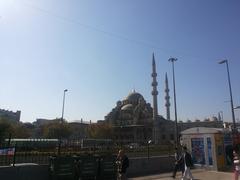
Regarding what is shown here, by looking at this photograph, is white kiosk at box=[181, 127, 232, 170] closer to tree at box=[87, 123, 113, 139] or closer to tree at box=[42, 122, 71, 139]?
tree at box=[42, 122, 71, 139]

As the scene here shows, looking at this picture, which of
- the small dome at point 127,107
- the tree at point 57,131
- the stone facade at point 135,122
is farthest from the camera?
the small dome at point 127,107

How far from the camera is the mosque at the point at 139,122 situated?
333 ft

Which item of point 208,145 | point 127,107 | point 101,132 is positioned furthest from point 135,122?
point 208,145

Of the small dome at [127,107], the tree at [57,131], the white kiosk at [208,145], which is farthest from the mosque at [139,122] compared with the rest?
the white kiosk at [208,145]

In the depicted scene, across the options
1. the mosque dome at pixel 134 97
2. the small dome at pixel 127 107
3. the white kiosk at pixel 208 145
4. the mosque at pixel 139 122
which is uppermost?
the mosque dome at pixel 134 97

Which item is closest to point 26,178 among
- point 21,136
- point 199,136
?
point 199,136

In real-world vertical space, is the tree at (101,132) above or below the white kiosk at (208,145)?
above

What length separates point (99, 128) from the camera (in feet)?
298

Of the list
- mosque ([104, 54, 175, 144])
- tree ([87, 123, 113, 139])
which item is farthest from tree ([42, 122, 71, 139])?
mosque ([104, 54, 175, 144])

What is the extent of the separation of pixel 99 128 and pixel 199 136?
241ft

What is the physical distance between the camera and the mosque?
10141 cm

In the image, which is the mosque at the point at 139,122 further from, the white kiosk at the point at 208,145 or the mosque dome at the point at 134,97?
the white kiosk at the point at 208,145

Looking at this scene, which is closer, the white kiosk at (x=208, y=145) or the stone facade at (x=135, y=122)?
the white kiosk at (x=208, y=145)

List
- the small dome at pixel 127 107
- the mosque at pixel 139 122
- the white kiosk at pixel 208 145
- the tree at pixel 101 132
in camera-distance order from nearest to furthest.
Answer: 1. the white kiosk at pixel 208 145
2. the tree at pixel 101 132
3. the mosque at pixel 139 122
4. the small dome at pixel 127 107
